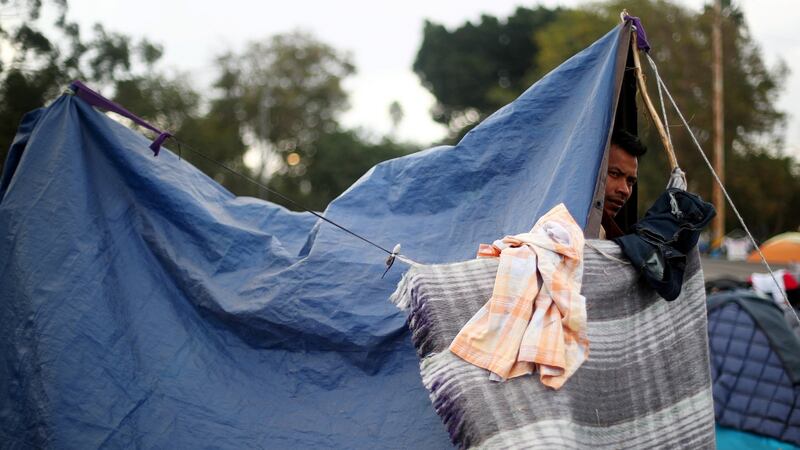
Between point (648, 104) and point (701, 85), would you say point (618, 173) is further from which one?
point (701, 85)

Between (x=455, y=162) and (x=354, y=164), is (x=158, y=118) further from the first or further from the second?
(x=455, y=162)

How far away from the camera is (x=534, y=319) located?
228cm

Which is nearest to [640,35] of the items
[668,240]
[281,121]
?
[668,240]

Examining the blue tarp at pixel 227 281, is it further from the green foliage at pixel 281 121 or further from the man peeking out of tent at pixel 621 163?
the green foliage at pixel 281 121

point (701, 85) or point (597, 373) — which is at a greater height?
point (701, 85)

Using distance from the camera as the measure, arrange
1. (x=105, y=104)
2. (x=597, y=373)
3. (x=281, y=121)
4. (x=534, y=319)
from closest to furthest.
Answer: (x=534, y=319) → (x=597, y=373) → (x=105, y=104) → (x=281, y=121)

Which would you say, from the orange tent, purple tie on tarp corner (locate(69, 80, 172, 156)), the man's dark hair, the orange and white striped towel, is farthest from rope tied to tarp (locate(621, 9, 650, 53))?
the orange tent

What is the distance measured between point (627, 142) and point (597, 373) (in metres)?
1.24

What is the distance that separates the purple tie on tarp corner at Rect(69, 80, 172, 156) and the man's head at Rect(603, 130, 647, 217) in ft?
6.95

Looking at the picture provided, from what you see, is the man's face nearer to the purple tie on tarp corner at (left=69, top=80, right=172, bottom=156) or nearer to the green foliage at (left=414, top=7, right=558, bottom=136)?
the purple tie on tarp corner at (left=69, top=80, right=172, bottom=156)

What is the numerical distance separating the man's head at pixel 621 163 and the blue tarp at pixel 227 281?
1.03 ft

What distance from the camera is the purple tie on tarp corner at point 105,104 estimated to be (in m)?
3.35

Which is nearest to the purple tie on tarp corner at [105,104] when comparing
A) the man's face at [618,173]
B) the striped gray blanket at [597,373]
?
the striped gray blanket at [597,373]

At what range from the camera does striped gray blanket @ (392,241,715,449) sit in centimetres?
218
